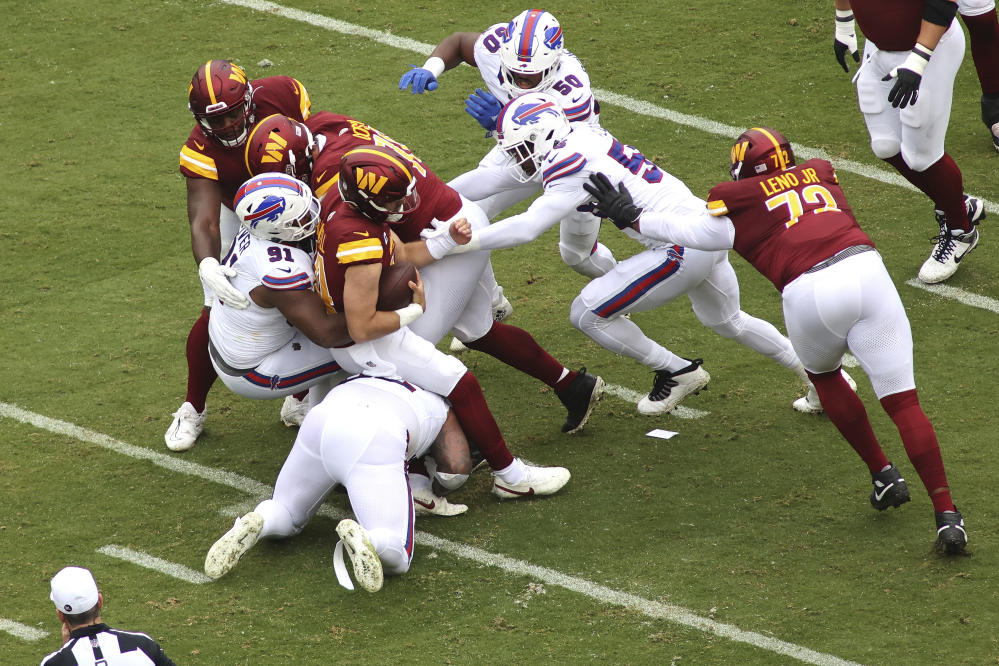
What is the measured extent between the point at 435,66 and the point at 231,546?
2.83 metres

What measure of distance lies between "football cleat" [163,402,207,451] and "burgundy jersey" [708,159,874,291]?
2.56m

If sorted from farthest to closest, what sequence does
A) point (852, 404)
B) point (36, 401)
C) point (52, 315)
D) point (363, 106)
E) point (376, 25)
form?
point (376, 25)
point (363, 106)
point (52, 315)
point (36, 401)
point (852, 404)

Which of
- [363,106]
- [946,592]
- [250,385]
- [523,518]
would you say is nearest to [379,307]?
[250,385]

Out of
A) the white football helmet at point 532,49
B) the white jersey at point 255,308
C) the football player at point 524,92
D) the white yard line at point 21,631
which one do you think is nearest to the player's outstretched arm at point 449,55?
the football player at point 524,92

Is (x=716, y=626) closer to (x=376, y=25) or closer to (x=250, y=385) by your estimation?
(x=250, y=385)

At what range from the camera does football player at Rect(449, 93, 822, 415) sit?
18.1 ft

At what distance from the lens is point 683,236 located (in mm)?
5117

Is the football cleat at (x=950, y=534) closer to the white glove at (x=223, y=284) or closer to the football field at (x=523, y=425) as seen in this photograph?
the football field at (x=523, y=425)

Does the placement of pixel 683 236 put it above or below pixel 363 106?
above

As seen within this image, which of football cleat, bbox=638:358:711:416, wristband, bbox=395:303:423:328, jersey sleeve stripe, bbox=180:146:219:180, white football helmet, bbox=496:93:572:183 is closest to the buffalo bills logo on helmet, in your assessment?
wristband, bbox=395:303:423:328

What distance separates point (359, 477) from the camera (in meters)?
4.81

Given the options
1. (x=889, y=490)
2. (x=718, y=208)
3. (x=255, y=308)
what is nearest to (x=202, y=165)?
(x=255, y=308)

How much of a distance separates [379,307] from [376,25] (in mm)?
4955

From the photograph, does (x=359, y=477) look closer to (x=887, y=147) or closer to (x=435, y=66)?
(x=435, y=66)
